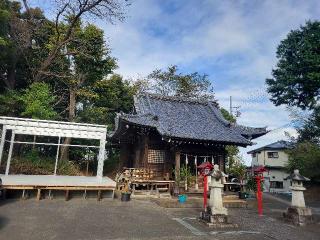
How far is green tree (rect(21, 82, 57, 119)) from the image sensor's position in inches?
851

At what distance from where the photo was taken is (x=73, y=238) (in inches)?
348

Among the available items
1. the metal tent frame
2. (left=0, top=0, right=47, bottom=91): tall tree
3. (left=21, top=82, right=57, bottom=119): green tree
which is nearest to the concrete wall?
the metal tent frame

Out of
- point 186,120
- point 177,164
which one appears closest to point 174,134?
point 177,164

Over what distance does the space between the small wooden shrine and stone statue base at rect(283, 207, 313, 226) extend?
693 cm

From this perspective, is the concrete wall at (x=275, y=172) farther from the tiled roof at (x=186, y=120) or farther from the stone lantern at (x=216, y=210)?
the stone lantern at (x=216, y=210)

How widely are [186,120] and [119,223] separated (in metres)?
12.3

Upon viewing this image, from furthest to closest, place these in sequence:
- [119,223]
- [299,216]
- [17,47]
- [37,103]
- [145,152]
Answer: [17,47] < [37,103] < [145,152] < [299,216] < [119,223]

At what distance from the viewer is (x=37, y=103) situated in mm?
21766

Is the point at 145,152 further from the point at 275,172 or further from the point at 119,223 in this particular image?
the point at 275,172

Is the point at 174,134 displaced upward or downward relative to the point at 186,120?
downward

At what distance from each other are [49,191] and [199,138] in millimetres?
9353

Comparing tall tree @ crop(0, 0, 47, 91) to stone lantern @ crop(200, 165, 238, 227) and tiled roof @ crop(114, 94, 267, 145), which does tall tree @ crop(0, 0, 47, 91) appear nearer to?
tiled roof @ crop(114, 94, 267, 145)

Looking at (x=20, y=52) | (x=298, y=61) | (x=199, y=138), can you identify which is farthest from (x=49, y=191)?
(x=298, y=61)

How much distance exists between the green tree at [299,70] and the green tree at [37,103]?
19732mm
